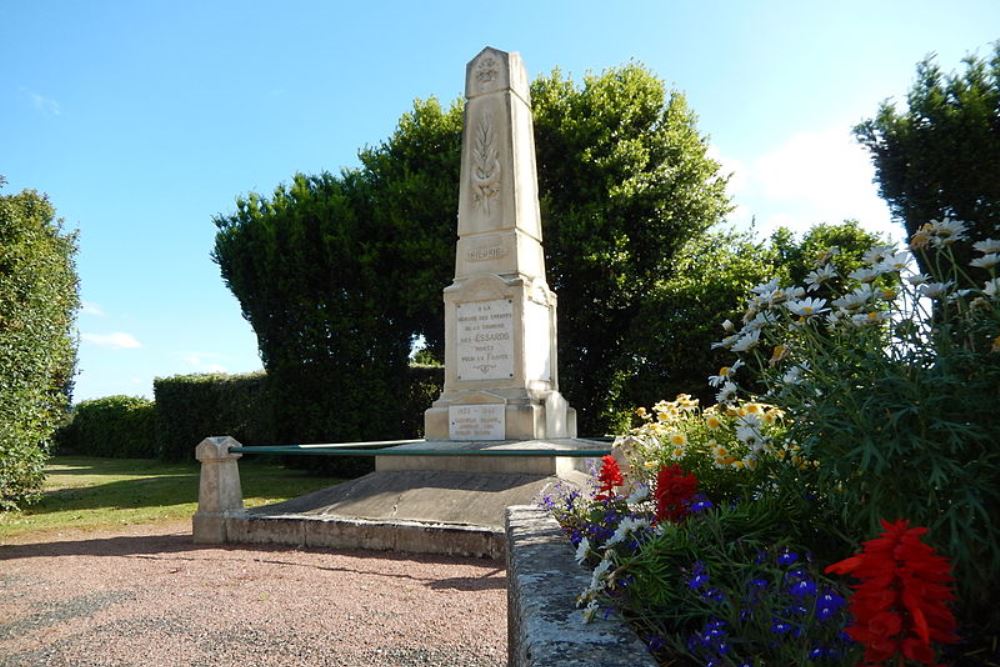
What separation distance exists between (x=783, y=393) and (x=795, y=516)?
→ 37 cm

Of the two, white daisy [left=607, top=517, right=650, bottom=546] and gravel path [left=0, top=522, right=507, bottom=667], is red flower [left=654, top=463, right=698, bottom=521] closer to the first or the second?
white daisy [left=607, top=517, right=650, bottom=546]

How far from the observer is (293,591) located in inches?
176

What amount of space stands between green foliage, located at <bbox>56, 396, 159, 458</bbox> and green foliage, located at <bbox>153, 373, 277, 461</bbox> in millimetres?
2821

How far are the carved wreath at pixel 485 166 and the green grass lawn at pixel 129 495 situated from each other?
5.35 m

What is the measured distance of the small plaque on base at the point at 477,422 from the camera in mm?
8133

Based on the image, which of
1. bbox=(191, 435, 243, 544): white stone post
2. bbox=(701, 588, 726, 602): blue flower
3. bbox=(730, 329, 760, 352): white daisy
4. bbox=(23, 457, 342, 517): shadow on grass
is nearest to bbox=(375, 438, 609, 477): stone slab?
bbox=(191, 435, 243, 544): white stone post

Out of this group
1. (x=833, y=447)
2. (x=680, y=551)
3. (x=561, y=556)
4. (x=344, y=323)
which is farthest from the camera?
(x=344, y=323)

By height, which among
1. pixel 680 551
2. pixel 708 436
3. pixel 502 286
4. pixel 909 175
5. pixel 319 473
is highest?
pixel 909 175

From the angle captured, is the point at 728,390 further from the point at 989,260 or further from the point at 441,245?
the point at 441,245

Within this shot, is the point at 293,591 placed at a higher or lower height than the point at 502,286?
lower

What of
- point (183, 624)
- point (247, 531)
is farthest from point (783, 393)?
point (247, 531)

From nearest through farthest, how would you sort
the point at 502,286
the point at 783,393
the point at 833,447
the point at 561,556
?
the point at 833,447
the point at 783,393
the point at 561,556
the point at 502,286

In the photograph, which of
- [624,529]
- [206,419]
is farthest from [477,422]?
[206,419]

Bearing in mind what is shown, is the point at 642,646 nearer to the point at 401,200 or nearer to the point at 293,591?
the point at 293,591
